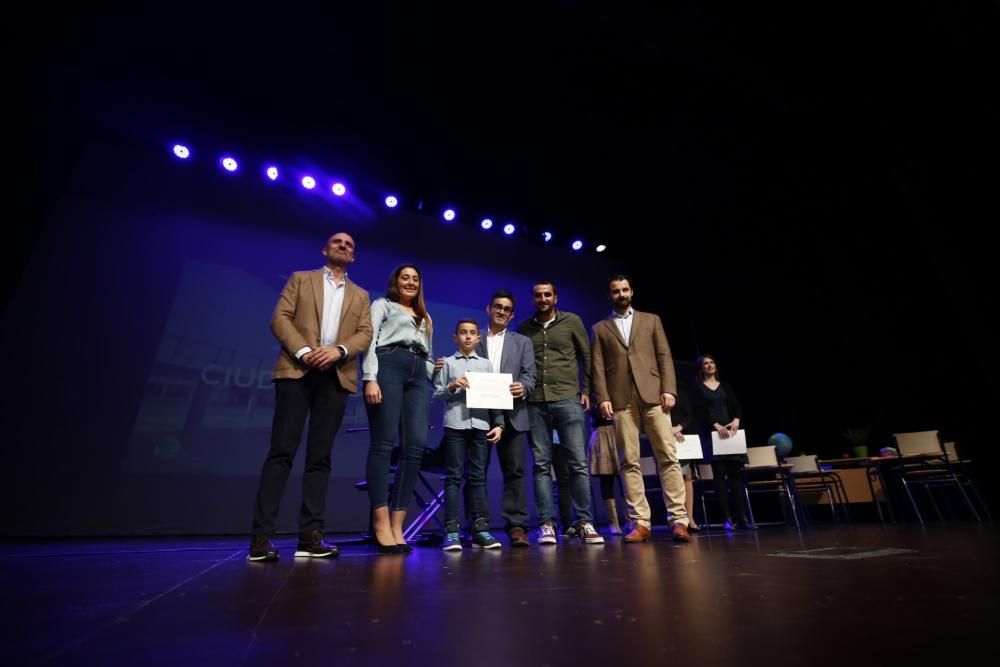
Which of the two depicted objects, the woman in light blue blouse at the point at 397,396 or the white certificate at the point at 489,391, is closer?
the woman in light blue blouse at the point at 397,396

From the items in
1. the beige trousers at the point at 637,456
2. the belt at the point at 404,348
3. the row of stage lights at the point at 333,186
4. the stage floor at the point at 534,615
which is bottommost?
the stage floor at the point at 534,615

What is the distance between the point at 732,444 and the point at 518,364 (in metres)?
2.43

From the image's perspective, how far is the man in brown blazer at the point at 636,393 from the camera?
271cm

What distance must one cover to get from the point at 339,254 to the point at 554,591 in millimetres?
1924

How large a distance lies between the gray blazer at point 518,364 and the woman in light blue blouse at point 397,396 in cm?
46

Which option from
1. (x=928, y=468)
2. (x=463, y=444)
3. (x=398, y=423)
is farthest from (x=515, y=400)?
(x=928, y=468)

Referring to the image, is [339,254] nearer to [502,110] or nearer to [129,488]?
[502,110]

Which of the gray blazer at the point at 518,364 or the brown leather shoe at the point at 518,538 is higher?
the gray blazer at the point at 518,364

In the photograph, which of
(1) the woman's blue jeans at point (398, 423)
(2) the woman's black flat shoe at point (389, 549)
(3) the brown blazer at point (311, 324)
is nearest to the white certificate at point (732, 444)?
(1) the woman's blue jeans at point (398, 423)

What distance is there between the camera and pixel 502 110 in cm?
456

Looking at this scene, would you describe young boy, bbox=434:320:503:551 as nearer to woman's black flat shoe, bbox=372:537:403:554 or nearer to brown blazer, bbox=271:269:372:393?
woman's black flat shoe, bbox=372:537:403:554

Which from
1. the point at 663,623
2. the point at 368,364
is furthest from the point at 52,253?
the point at 663,623

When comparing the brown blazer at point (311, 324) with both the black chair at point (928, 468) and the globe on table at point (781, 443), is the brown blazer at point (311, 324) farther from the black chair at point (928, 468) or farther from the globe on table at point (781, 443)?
the globe on table at point (781, 443)

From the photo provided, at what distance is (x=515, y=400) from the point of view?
2750 millimetres
